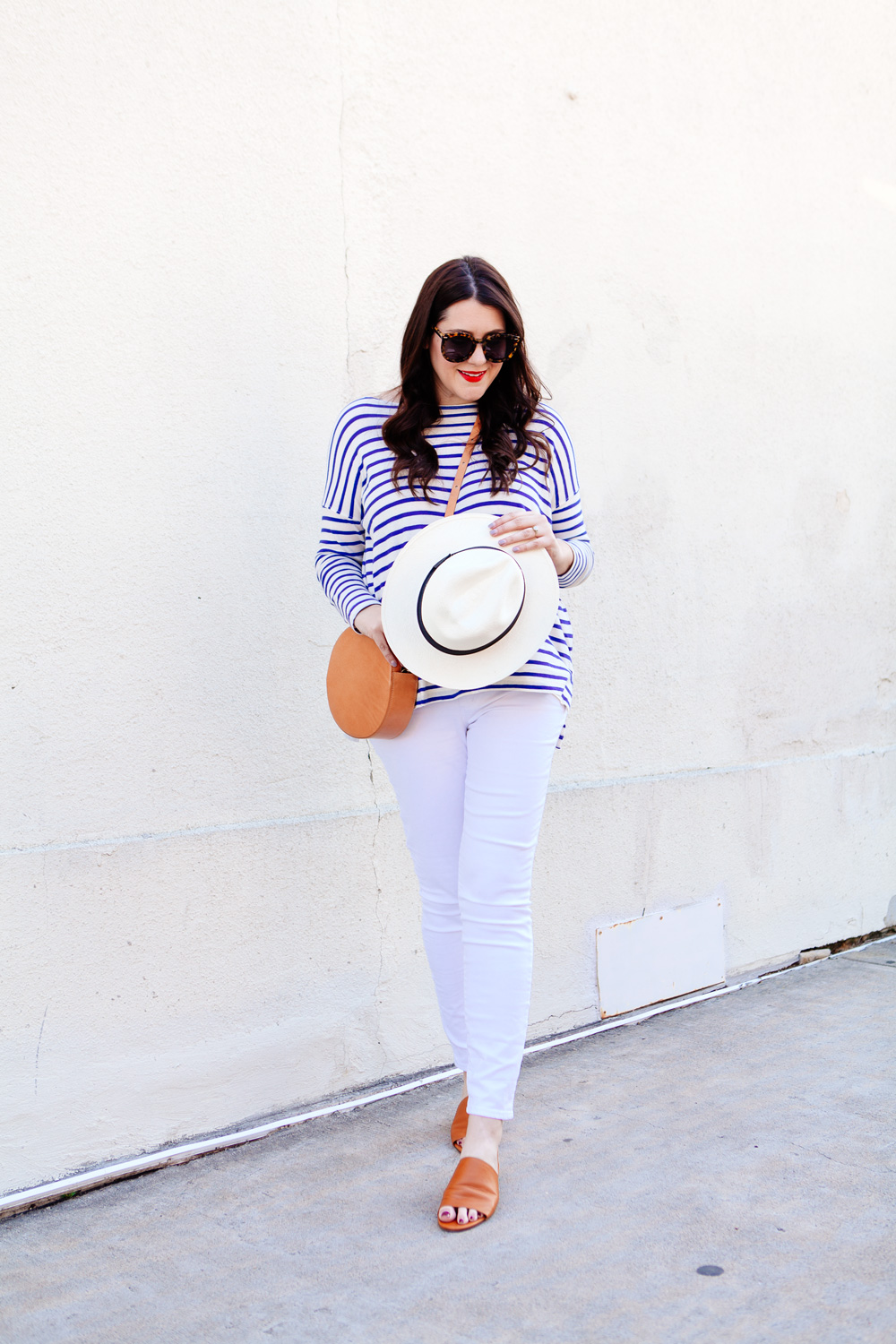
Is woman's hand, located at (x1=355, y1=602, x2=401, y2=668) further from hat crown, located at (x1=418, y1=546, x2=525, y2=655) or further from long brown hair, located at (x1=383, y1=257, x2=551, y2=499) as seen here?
long brown hair, located at (x1=383, y1=257, x2=551, y2=499)

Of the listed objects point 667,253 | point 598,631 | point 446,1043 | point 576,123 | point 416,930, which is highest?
point 576,123

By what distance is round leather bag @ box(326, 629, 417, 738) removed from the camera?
2.21 metres

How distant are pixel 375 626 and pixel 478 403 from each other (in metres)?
0.54

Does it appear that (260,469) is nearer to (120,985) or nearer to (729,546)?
(120,985)

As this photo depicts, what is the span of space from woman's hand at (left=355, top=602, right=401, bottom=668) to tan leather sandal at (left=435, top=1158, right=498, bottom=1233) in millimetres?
978

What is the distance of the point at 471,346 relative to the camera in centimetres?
223

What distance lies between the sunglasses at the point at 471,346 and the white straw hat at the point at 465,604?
32 cm

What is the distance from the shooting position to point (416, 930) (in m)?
2.99

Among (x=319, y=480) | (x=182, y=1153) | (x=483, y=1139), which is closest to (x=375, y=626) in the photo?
(x=319, y=480)

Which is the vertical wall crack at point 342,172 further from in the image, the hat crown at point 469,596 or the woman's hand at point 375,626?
the hat crown at point 469,596

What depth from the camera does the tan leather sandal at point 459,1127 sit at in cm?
249

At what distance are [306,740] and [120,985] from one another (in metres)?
0.71

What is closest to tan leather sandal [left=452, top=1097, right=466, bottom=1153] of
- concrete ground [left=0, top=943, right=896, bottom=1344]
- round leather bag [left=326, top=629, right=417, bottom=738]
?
concrete ground [left=0, top=943, right=896, bottom=1344]

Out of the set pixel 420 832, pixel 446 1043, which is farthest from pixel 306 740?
pixel 446 1043
